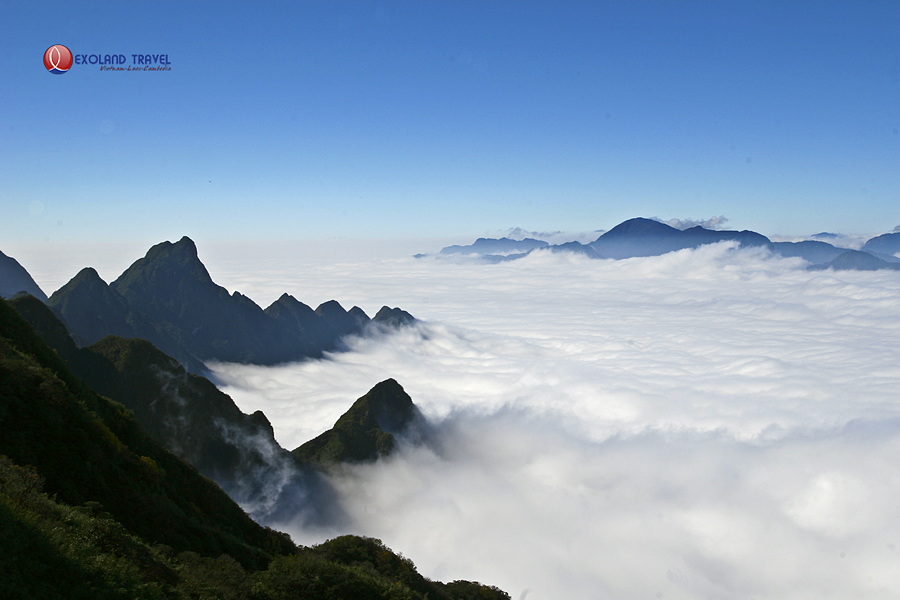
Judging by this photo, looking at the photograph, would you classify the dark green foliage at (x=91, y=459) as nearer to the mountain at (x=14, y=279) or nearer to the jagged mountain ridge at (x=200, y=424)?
the jagged mountain ridge at (x=200, y=424)

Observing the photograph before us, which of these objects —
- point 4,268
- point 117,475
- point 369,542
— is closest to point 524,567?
point 369,542

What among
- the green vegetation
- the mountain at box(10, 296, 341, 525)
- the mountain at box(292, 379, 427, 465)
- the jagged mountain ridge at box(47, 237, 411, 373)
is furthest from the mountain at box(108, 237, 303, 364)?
the green vegetation

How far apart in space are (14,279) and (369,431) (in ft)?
461

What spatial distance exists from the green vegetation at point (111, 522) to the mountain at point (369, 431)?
6377cm

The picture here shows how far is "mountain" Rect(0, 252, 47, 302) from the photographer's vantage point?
14875 cm

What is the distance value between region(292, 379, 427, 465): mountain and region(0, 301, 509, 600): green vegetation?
6377 centimetres

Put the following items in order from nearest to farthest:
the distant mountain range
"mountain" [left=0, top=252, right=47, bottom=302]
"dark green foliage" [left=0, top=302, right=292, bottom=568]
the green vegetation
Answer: the green vegetation < "dark green foliage" [left=0, top=302, right=292, bottom=568] < the distant mountain range < "mountain" [left=0, top=252, right=47, bottom=302]

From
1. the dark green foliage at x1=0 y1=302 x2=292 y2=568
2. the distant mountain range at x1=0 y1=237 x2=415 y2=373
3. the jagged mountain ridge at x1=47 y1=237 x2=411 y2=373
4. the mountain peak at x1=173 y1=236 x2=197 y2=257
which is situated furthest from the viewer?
the mountain peak at x1=173 y1=236 x2=197 y2=257

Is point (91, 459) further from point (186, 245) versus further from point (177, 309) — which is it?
point (186, 245)

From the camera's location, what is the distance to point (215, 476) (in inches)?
3312

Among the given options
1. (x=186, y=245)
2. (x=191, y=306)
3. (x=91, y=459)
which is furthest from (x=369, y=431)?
(x=186, y=245)

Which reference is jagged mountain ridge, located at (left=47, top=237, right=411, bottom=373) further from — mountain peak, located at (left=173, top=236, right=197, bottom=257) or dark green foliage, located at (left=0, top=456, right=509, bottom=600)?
dark green foliage, located at (left=0, top=456, right=509, bottom=600)

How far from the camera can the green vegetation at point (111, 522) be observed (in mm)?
14528

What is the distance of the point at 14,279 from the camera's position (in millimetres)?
153125
